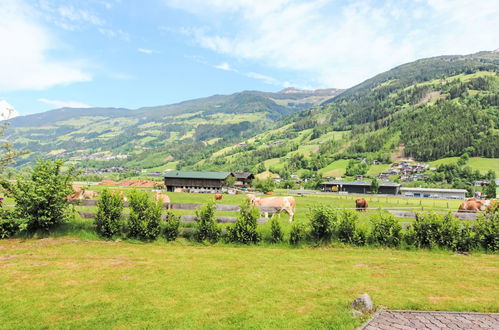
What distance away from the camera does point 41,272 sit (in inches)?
532

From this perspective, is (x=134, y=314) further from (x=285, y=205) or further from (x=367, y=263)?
(x=285, y=205)

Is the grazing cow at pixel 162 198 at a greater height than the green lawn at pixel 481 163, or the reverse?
the green lawn at pixel 481 163

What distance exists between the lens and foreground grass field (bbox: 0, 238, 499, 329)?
358 inches

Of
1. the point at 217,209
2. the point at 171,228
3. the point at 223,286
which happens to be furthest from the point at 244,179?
the point at 223,286

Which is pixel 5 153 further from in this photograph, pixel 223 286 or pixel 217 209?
pixel 223 286

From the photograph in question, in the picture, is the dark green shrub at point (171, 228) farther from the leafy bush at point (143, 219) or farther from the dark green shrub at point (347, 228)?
the dark green shrub at point (347, 228)

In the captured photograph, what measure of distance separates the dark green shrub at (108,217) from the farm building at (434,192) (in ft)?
412

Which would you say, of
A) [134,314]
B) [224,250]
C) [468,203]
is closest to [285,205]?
[224,250]

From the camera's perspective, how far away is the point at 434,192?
12025cm

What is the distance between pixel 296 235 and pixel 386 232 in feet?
20.7

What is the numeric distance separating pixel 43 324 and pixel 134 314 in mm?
2711

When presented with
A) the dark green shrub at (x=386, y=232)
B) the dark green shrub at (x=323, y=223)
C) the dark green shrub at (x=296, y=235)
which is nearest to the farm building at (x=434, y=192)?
the dark green shrub at (x=386, y=232)

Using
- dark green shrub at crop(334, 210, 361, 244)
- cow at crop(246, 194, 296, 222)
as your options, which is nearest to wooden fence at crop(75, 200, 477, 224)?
cow at crop(246, 194, 296, 222)

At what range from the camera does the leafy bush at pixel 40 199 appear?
68.7 ft
